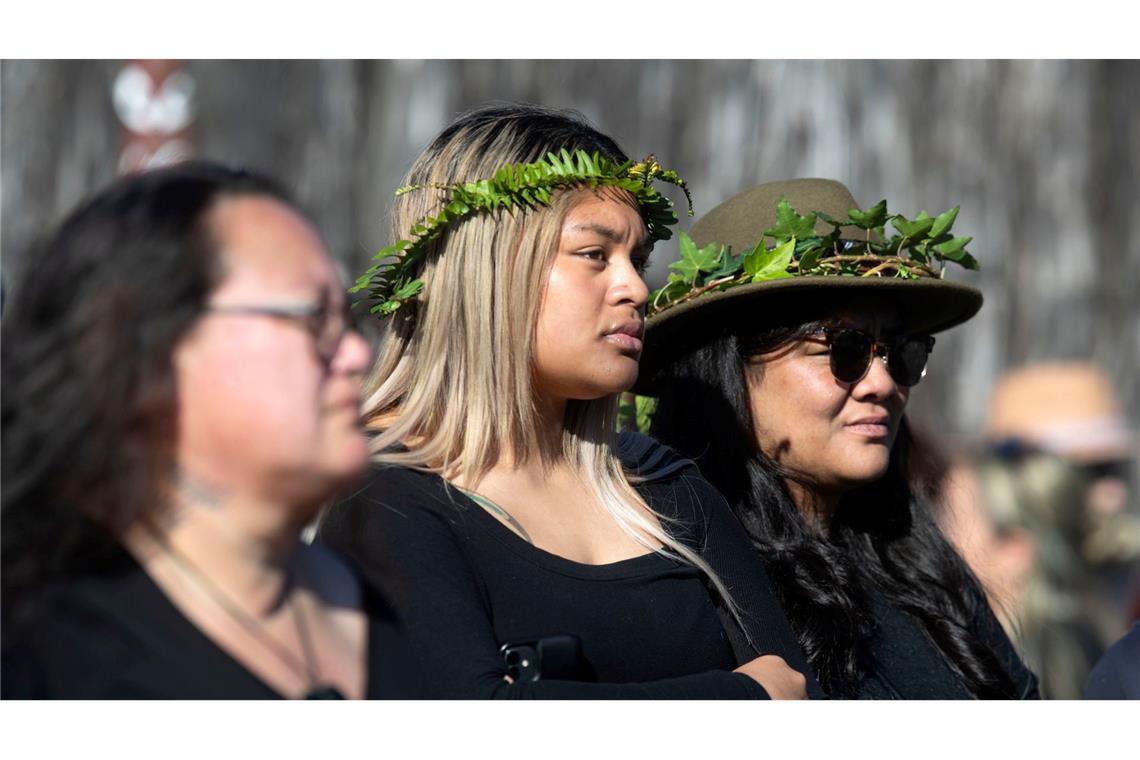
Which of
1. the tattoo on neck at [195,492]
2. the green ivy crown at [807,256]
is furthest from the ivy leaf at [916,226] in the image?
the tattoo on neck at [195,492]

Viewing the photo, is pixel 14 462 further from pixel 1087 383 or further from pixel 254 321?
pixel 1087 383

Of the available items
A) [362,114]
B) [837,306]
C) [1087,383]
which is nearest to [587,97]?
[362,114]

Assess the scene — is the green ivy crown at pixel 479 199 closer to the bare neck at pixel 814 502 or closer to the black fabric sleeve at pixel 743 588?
the black fabric sleeve at pixel 743 588

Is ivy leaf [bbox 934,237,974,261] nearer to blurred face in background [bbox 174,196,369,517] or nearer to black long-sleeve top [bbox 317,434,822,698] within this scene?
black long-sleeve top [bbox 317,434,822,698]

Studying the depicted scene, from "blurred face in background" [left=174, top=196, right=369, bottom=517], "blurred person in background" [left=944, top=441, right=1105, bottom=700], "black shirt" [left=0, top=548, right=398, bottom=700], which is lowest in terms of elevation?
"blurred person in background" [left=944, top=441, right=1105, bottom=700]

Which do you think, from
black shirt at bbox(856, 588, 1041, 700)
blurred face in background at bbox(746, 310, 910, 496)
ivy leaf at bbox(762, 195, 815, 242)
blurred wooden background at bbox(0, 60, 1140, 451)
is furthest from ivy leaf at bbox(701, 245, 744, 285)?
blurred wooden background at bbox(0, 60, 1140, 451)

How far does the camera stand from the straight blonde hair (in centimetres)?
221

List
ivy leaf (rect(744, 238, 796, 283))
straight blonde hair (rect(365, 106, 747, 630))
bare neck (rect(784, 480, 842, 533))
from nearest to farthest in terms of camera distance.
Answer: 1. straight blonde hair (rect(365, 106, 747, 630))
2. ivy leaf (rect(744, 238, 796, 283))
3. bare neck (rect(784, 480, 842, 533))

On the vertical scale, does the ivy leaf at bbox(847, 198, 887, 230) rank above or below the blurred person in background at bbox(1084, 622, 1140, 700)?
above

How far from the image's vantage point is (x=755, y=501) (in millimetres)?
2971

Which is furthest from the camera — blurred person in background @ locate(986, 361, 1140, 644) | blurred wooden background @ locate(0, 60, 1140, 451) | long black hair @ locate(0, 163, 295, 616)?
blurred person in background @ locate(986, 361, 1140, 644)

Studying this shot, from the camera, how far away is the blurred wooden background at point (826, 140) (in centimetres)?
445

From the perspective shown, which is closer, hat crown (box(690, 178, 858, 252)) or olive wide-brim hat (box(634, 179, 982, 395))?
olive wide-brim hat (box(634, 179, 982, 395))

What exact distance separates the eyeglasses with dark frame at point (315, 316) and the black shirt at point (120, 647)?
0.71 ft
